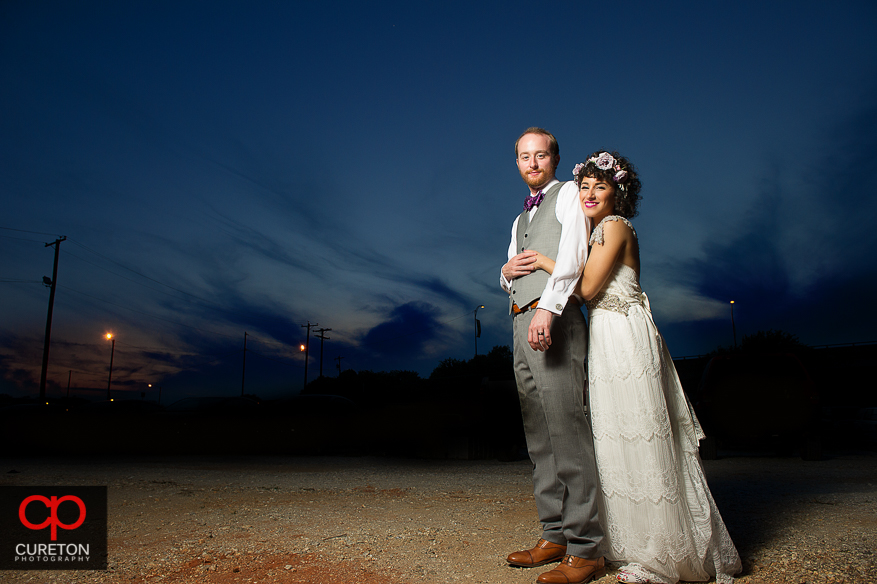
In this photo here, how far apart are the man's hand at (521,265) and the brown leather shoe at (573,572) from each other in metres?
1.33

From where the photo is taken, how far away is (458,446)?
870 cm

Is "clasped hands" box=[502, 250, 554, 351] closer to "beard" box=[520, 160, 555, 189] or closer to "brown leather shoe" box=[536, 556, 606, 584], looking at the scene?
"beard" box=[520, 160, 555, 189]

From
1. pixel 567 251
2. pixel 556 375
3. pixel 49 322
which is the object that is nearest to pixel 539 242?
pixel 567 251

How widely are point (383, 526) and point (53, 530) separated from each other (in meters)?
2.11

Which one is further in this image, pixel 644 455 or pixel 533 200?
pixel 533 200

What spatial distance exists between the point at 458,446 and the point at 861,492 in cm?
547

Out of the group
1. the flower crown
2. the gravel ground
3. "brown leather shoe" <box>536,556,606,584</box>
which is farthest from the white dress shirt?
the gravel ground

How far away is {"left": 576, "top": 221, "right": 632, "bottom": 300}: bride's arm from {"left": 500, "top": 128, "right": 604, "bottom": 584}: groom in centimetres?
9

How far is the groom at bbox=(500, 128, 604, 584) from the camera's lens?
228 cm

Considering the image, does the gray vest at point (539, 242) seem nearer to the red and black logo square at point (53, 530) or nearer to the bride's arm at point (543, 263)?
the bride's arm at point (543, 263)

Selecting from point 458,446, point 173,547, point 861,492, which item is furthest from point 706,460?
point 173,547

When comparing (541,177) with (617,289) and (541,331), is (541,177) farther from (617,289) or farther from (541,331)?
(541,331)

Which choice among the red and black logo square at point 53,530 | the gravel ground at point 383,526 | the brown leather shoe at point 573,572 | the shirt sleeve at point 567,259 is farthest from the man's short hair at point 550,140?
the red and black logo square at point 53,530

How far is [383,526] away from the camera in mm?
3309
